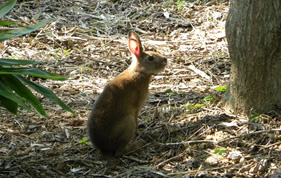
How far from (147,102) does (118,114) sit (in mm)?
1450

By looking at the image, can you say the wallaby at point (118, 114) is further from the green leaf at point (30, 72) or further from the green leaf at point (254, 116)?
the green leaf at point (254, 116)

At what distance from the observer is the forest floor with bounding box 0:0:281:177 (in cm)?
543

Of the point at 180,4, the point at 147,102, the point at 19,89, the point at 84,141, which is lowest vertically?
the point at 84,141

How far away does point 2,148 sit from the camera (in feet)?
19.6

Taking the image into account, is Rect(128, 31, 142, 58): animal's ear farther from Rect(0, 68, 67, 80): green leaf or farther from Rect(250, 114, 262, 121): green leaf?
Rect(250, 114, 262, 121): green leaf

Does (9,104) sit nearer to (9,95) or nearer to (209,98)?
(9,95)

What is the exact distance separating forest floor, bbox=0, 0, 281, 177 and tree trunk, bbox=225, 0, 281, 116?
0.21 meters

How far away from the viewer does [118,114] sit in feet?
18.6

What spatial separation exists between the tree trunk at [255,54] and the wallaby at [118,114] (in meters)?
1.20

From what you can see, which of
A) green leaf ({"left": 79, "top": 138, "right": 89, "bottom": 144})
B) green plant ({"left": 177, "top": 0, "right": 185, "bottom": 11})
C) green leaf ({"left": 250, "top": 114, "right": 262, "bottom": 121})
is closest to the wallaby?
green leaf ({"left": 79, "top": 138, "right": 89, "bottom": 144})

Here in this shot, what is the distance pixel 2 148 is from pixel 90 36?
3.95 m

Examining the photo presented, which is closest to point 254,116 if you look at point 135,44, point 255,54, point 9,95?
point 255,54

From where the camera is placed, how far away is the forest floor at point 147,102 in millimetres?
5434

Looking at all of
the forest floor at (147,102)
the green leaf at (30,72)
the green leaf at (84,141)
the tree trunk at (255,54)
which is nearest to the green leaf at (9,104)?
the green leaf at (30,72)
